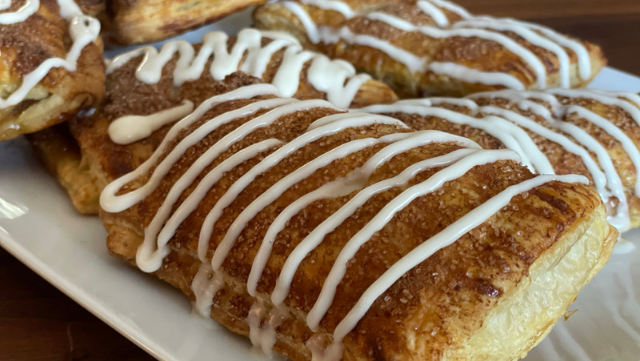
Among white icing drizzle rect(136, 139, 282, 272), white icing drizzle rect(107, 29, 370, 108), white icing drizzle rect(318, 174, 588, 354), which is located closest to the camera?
white icing drizzle rect(318, 174, 588, 354)

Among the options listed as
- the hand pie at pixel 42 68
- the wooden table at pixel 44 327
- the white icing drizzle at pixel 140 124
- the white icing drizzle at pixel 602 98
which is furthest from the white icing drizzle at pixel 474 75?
the wooden table at pixel 44 327

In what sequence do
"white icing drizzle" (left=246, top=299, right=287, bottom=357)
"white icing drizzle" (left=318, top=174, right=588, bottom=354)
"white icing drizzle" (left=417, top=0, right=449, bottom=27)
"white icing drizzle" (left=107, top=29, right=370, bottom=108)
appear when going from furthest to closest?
"white icing drizzle" (left=417, top=0, right=449, bottom=27), "white icing drizzle" (left=107, top=29, right=370, bottom=108), "white icing drizzle" (left=246, top=299, right=287, bottom=357), "white icing drizzle" (left=318, top=174, right=588, bottom=354)

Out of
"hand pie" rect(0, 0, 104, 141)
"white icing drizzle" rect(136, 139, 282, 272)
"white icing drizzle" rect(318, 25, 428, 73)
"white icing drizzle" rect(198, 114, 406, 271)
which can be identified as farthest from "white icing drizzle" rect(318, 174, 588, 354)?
"white icing drizzle" rect(318, 25, 428, 73)

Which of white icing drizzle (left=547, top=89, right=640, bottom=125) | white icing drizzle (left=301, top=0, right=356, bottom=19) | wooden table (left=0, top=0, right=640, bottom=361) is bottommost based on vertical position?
wooden table (left=0, top=0, right=640, bottom=361)

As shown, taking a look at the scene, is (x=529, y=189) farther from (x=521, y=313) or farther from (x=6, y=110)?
(x=6, y=110)

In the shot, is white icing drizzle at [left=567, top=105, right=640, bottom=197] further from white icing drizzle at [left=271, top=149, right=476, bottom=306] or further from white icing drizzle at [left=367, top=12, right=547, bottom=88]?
white icing drizzle at [left=271, top=149, right=476, bottom=306]

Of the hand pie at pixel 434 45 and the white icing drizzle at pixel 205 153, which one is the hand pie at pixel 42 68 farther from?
the hand pie at pixel 434 45

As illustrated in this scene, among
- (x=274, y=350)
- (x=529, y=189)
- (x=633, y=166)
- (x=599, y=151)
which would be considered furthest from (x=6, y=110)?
(x=633, y=166)
